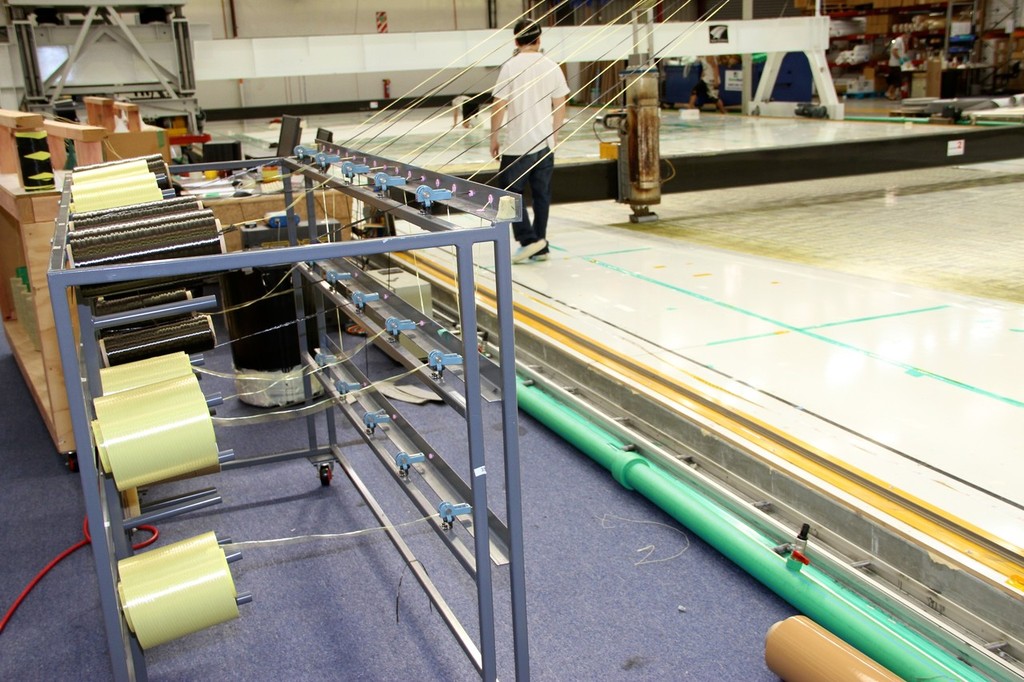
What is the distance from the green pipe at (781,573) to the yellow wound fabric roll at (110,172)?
5.64 ft

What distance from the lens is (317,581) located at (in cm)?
276


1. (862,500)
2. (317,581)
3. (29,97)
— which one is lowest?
(317,581)

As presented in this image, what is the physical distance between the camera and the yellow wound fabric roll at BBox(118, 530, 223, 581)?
190 cm

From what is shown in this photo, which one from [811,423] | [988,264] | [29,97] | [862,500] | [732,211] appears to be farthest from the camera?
[732,211]

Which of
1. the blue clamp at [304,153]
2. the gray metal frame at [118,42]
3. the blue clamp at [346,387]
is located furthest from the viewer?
the gray metal frame at [118,42]

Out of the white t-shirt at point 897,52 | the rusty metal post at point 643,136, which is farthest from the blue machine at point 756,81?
the rusty metal post at point 643,136

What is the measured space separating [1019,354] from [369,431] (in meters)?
2.56

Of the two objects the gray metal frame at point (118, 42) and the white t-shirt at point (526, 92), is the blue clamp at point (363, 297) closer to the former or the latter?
the white t-shirt at point (526, 92)

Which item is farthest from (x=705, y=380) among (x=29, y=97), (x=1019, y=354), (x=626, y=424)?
(x=29, y=97)

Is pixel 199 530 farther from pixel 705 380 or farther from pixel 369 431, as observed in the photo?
pixel 705 380

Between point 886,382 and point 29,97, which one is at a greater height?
point 29,97

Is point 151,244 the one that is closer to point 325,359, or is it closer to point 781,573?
point 325,359

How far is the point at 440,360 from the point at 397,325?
21 centimetres

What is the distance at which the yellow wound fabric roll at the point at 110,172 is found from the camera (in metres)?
2.56
